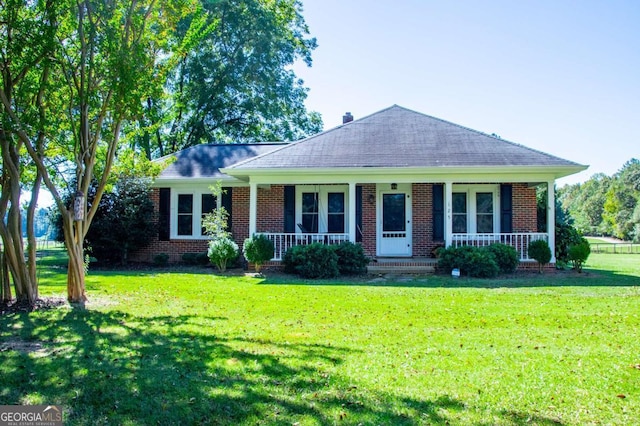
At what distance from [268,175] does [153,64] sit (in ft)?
19.3

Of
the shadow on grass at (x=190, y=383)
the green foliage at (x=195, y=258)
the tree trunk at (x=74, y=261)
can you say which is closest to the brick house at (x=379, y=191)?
the green foliage at (x=195, y=258)

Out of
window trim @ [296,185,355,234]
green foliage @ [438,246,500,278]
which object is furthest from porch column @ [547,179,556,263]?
window trim @ [296,185,355,234]

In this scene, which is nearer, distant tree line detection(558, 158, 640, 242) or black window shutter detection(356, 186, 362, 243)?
black window shutter detection(356, 186, 362, 243)

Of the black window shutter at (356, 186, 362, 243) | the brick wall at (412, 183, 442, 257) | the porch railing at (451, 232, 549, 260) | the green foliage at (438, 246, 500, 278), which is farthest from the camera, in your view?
the black window shutter at (356, 186, 362, 243)

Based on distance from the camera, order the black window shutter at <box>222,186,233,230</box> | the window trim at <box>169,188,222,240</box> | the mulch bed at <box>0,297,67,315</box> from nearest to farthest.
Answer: the mulch bed at <box>0,297,67,315</box> < the black window shutter at <box>222,186,233,230</box> < the window trim at <box>169,188,222,240</box>

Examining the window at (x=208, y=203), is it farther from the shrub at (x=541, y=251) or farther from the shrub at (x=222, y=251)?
the shrub at (x=541, y=251)

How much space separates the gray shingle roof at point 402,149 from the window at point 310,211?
1.48m

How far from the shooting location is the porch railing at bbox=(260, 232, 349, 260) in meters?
13.9

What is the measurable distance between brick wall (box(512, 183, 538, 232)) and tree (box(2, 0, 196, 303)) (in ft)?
35.0

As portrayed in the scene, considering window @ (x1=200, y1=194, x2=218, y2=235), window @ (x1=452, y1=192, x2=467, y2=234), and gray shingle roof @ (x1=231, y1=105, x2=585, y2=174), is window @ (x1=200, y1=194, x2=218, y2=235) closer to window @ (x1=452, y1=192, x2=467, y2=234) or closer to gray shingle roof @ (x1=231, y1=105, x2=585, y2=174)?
gray shingle roof @ (x1=231, y1=105, x2=585, y2=174)

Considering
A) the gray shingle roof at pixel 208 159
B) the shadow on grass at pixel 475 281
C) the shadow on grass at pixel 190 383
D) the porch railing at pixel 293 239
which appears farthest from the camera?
the gray shingle roof at pixel 208 159

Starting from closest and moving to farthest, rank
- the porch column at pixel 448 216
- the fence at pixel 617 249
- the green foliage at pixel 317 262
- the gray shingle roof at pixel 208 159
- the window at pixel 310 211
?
the green foliage at pixel 317 262
the porch column at pixel 448 216
the window at pixel 310 211
the gray shingle roof at pixel 208 159
the fence at pixel 617 249

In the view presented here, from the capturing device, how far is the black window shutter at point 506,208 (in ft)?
47.7

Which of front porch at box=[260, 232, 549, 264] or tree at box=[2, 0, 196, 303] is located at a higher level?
tree at box=[2, 0, 196, 303]
